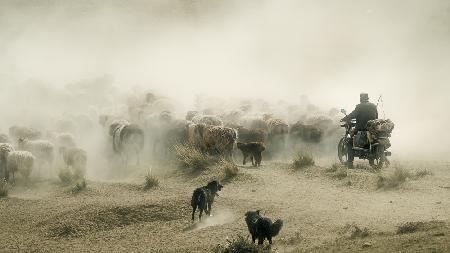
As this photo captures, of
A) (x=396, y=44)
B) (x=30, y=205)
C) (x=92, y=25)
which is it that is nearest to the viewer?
(x=30, y=205)

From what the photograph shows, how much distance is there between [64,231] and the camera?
12297mm

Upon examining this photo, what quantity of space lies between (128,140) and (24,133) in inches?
171

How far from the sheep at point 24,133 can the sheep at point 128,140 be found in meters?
3.30

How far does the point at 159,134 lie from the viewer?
22844 millimetres

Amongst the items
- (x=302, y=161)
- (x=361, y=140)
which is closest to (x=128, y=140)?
(x=302, y=161)

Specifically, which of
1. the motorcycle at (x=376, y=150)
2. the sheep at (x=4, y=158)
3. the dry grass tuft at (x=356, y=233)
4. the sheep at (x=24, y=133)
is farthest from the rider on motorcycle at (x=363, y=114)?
the sheep at (x=24, y=133)

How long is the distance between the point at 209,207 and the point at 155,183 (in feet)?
13.1

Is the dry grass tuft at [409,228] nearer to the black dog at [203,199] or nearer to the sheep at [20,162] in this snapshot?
the black dog at [203,199]

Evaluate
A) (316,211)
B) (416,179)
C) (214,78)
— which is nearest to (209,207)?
(316,211)

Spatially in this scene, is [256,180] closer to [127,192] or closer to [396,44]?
[127,192]

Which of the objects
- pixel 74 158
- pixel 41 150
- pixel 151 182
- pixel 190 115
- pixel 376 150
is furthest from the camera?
pixel 190 115

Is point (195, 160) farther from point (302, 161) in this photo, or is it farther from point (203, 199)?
point (203, 199)

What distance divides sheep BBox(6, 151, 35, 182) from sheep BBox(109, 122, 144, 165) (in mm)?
4038

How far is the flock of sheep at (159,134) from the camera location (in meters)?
18.7
